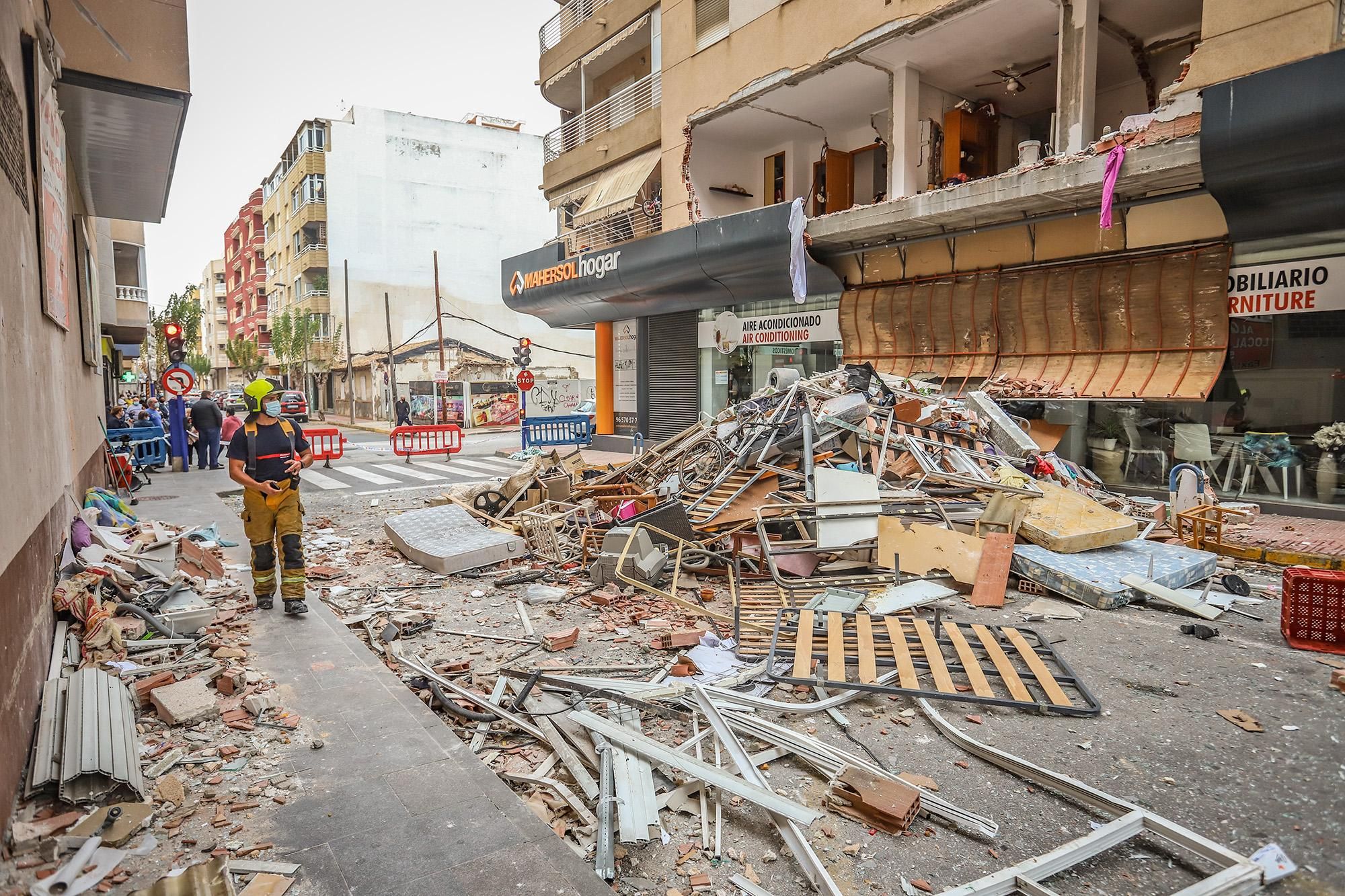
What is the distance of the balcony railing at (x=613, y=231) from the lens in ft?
64.0

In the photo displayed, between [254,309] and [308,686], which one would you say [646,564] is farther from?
[254,309]

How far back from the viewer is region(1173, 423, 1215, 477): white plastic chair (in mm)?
10602

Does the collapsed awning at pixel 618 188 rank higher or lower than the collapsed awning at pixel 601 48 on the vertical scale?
lower

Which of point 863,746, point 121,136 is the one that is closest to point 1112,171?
point 863,746

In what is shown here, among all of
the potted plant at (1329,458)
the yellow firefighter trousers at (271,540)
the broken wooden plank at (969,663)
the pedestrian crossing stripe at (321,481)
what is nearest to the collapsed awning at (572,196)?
the pedestrian crossing stripe at (321,481)

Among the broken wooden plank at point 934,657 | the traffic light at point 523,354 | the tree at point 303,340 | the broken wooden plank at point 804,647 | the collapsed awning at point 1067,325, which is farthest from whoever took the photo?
the tree at point 303,340

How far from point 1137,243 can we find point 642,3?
14824mm

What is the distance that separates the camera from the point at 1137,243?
11008 millimetres

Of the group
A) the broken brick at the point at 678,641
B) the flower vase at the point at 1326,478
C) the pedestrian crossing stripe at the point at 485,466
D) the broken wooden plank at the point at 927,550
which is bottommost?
the broken brick at the point at 678,641

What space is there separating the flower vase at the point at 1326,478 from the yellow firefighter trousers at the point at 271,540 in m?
12.5

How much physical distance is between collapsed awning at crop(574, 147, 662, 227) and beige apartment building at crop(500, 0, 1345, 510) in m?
0.12

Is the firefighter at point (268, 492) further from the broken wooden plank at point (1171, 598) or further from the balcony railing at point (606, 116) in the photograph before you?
the balcony railing at point (606, 116)

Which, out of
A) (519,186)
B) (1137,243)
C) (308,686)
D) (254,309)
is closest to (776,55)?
(1137,243)

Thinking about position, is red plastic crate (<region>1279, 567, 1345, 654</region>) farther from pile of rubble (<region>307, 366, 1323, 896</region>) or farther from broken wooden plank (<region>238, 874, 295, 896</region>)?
broken wooden plank (<region>238, 874, 295, 896</region>)
